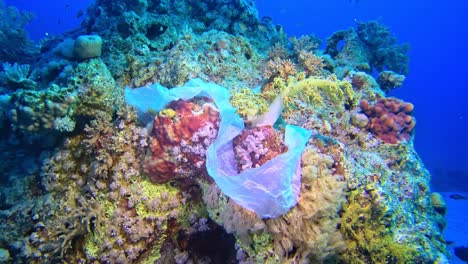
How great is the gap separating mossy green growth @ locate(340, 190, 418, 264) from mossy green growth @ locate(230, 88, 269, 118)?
130 cm

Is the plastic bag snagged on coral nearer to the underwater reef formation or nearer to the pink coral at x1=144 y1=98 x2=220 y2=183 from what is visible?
the underwater reef formation

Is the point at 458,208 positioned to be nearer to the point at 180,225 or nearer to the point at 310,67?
the point at 310,67

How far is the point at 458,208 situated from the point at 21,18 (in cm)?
2074

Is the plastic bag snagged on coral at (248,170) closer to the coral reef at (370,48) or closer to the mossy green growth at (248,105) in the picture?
the mossy green growth at (248,105)

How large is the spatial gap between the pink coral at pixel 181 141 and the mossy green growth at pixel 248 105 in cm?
26

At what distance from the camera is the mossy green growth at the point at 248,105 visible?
2938 mm

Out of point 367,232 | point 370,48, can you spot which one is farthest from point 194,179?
A: point 370,48

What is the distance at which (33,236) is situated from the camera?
3.14m

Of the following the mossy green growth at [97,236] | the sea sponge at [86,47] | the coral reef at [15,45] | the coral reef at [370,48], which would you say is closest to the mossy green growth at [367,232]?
the mossy green growth at [97,236]

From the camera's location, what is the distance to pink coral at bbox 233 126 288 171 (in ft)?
8.96

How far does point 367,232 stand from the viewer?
2846mm

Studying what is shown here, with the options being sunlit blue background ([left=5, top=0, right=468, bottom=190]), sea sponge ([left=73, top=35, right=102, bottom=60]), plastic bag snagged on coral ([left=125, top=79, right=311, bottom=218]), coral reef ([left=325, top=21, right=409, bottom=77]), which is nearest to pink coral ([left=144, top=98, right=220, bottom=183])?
plastic bag snagged on coral ([left=125, top=79, right=311, bottom=218])

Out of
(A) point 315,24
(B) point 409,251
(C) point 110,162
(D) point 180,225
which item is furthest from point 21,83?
(A) point 315,24

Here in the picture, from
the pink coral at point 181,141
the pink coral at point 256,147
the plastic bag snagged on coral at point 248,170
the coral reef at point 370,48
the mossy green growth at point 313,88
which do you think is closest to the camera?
the plastic bag snagged on coral at point 248,170
